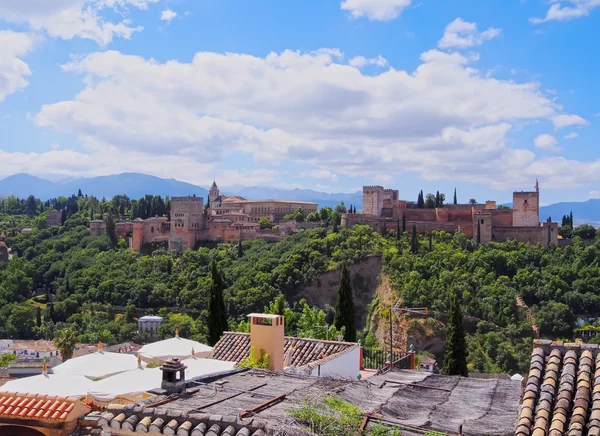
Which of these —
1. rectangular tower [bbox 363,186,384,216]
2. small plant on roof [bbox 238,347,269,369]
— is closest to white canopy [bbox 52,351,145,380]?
small plant on roof [bbox 238,347,269,369]

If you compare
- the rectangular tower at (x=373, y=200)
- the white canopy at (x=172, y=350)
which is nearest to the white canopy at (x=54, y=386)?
the white canopy at (x=172, y=350)

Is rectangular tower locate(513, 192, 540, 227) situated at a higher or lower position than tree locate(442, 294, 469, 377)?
higher

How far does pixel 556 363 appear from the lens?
5.71 m

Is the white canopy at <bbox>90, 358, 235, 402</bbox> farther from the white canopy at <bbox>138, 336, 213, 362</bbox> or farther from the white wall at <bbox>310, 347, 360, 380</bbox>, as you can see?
the white canopy at <bbox>138, 336, 213, 362</bbox>

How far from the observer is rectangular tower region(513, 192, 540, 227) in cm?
4934

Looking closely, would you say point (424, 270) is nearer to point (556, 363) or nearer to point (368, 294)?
point (368, 294)

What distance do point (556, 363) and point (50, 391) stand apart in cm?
1023

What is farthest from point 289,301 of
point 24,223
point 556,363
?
point 24,223

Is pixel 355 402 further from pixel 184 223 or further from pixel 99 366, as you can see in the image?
pixel 184 223

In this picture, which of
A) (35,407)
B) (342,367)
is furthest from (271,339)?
(35,407)

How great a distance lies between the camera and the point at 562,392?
5.23 m

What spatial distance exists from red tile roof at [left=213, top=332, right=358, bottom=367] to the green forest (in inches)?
538

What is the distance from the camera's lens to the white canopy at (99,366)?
14.8m

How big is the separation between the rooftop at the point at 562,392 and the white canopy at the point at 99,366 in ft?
38.2
